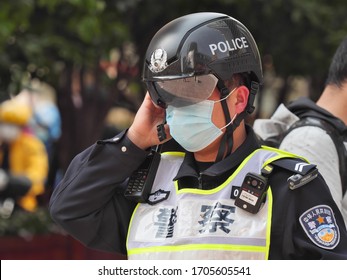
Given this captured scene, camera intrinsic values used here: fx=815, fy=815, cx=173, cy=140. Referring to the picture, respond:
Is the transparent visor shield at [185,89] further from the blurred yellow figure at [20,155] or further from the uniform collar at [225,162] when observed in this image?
the blurred yellow figure at [20,155]

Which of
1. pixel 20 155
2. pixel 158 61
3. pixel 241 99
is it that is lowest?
pixel 20 155

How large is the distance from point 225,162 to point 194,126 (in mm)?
158

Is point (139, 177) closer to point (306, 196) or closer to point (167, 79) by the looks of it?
point (167, 79)

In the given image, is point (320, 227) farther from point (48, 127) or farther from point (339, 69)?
point (48, 127)

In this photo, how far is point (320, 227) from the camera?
8.32ft

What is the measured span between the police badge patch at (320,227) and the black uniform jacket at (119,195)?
14 millimetres

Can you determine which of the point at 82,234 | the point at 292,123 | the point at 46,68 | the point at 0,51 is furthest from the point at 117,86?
the point at 82,234

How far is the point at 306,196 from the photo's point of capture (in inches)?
101

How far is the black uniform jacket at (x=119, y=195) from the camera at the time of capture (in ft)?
8.40

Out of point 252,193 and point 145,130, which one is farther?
point 145,130

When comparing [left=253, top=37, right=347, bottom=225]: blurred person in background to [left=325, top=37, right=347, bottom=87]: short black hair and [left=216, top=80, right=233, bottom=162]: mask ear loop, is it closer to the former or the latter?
[left=325, top=37, right=347, bottom=87]: short black hair

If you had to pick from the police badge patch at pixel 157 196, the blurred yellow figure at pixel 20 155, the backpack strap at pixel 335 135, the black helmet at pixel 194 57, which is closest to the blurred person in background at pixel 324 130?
the backpack strap at pixel 335 135

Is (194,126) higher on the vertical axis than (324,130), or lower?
higher

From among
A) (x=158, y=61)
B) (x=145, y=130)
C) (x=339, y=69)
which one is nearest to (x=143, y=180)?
(x=145, y=130)
